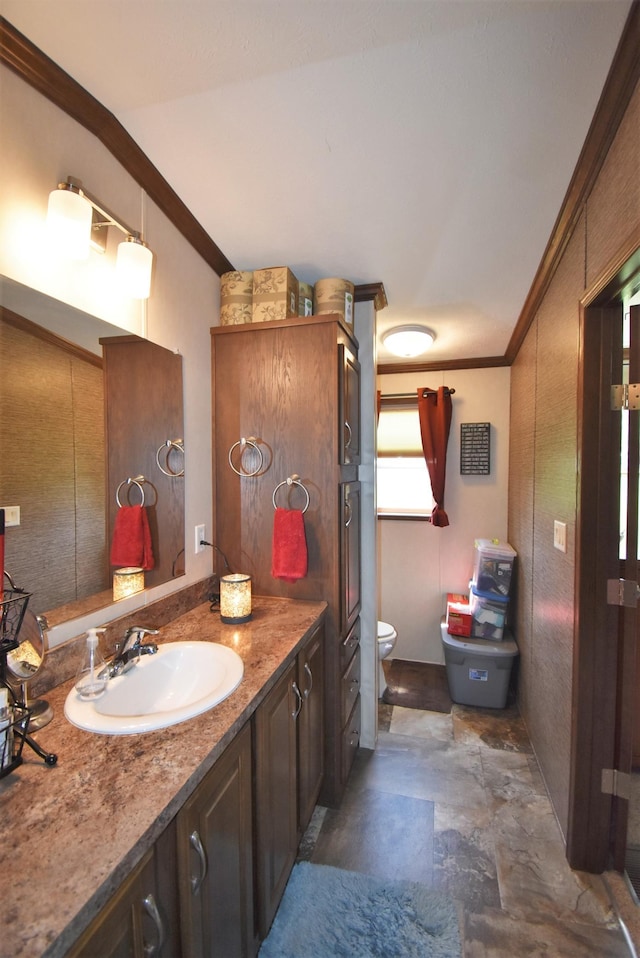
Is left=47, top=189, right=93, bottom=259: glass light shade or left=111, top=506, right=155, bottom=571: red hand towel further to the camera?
left=111, top=506, right=155, bottom=571: red hand towel

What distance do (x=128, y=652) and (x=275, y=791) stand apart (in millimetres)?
614

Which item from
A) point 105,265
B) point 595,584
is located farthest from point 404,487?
point 105,265

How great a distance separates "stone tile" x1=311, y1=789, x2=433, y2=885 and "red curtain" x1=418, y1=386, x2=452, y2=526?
1785 millimetres

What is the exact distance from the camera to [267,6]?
2.98ft

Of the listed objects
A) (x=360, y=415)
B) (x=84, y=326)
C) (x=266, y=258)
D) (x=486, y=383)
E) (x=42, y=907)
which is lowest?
(x=42, y=907)

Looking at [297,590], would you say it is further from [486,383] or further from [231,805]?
[486,383]

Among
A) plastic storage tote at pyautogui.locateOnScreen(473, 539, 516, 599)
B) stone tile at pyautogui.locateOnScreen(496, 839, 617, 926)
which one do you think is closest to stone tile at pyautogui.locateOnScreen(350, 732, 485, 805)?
stone tile at pyautogui.locateOnScreen(496, 839, 617, 926)

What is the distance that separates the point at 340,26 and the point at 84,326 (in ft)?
3.21

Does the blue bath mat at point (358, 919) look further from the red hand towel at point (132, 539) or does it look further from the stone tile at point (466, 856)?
the red hand towel at point (132, 539)

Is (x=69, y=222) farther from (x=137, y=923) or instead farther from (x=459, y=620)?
(x=459, y=620)

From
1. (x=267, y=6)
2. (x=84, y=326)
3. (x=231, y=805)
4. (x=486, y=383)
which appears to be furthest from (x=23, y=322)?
(x=486, y=383)

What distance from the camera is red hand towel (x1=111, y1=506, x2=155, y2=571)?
4.38ft

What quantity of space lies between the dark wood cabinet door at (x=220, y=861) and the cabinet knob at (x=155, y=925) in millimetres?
65

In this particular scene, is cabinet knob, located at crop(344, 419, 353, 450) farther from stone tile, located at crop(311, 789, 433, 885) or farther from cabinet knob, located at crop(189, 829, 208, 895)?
stone tile, located at crop(311, 789, 433, 885)
